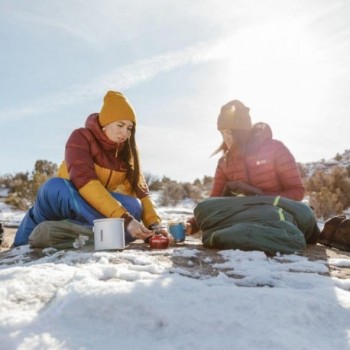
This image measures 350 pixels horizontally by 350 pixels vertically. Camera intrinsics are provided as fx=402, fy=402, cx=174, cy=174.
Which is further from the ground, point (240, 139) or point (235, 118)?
point (235, 118)

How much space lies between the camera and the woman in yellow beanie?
295 cm

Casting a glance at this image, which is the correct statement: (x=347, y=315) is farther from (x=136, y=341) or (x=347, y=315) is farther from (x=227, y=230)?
(x=227, y=230)

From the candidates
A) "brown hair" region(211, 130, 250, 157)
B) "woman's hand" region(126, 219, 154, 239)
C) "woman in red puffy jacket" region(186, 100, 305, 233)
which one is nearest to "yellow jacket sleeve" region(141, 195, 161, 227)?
"woman in red puffy jacket" region(186, 100, 305, 233)

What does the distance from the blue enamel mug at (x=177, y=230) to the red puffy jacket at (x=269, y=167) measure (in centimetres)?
66

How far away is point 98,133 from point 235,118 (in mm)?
1133

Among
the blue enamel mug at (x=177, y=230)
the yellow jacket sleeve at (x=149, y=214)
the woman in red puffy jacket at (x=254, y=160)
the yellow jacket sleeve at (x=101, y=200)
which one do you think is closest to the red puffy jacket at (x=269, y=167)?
the woman in red puffy jacket at (x=254, y=160)

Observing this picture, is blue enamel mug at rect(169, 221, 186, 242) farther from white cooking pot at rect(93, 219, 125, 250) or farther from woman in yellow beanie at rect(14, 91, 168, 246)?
white cooking pot at rect(93, 219, 125, 250)

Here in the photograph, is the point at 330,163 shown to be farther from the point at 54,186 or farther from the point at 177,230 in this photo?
the point at 54,186

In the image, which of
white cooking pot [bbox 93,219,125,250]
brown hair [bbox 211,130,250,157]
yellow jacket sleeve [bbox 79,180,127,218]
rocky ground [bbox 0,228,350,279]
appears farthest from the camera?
brown hair [bbox 211,130,250,157]

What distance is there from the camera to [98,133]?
3.27 m

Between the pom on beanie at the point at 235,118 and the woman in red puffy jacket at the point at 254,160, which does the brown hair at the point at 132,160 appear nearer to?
the woman in red puffy jacket at the point at 254,160

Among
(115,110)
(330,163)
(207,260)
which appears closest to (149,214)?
(115,110)

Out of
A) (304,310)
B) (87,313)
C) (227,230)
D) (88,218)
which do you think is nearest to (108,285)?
(87,313)

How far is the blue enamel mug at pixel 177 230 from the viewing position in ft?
10.6
